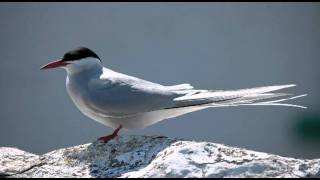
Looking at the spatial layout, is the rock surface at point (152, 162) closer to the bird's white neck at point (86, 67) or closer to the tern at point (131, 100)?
the tern at point (131, 100)

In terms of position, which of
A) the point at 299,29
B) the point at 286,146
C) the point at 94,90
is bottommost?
the point at 94,90

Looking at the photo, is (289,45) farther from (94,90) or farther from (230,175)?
(230,175)

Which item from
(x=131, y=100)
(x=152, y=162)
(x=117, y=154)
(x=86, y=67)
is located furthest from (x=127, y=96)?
(x=152, y=162)

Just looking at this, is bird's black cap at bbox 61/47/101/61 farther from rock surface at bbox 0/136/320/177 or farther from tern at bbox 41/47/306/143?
rock surface at bbox 0/136/320/177

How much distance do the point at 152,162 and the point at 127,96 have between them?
79cm

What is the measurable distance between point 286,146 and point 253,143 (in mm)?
294

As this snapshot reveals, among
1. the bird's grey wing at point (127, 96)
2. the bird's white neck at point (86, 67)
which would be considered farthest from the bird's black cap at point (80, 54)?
the bird's grey wing at point (127, 96)

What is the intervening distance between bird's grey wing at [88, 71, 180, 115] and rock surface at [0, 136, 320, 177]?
1.25ft

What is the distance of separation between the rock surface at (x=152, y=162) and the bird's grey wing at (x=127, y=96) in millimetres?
381

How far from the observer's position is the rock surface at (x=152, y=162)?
2.39 meters

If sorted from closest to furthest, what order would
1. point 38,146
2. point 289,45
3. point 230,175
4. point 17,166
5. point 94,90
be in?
point 230,175 → point 17,166 → point 94,90 → point 38,146 → point 289,45

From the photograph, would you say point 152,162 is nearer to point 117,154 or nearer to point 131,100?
point 117,154

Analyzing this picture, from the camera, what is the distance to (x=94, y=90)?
3346mm

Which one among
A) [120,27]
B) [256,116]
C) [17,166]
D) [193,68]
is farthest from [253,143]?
[17,166]
